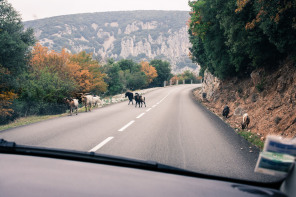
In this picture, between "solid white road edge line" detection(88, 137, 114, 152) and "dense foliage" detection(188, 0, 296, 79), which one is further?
"dense foliage" detection(188, 0, 296, 79)

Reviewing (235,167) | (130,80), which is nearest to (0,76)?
(235,167)

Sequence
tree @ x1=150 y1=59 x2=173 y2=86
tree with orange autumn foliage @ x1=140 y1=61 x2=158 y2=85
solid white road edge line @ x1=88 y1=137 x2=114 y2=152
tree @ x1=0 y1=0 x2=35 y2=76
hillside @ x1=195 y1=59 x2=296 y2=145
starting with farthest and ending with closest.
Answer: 1. tree @ x1=150 y1=59 x2=173 y2=86
2. tree with orange autumn foliage @ x1=140 y1=61 x2=158 y2=85
3. tree @ x1=0 y1=0 x2=35 y2=76
4. hillside @ x1=195 y1=59 x2=296 y2=145
5. solid white road edge line @ x1=88 y1=137 x2=114 y2=152

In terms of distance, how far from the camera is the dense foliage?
29.5 ft

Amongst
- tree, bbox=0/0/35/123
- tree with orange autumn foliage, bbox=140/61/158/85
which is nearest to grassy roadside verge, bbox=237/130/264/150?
tree, bbox=0/0/35/123

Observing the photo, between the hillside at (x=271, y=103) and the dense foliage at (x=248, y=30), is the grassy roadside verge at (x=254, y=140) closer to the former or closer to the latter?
the hillside at (x=271, y=103)

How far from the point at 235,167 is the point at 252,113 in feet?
26.7

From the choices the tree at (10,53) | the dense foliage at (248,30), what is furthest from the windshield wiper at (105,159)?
the tree at (10,53)

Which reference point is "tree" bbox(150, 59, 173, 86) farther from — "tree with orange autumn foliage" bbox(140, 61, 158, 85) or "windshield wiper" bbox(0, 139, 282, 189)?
"windshield wiper" bbox(0, 139, 282, 189)

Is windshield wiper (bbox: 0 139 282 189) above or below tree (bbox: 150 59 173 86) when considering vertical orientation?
below

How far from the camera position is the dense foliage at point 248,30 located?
8992 mm

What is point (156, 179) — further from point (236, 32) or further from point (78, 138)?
point (236, 32)

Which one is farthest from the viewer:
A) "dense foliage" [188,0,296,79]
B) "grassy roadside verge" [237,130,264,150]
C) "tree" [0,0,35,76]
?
A: "tree" [0,0,35,76]

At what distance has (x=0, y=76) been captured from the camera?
2069 centimetres

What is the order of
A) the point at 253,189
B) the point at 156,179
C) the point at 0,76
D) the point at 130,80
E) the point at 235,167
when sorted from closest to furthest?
the point at 253,189 → the point at 156,179 → the point at 235,167 → the point at 0,76 → the point at 130,80
